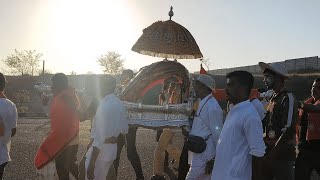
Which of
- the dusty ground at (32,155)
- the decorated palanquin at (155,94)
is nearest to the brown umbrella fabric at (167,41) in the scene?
the decorated palanquin at (155,94)

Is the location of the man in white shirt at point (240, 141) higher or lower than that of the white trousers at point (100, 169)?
higher

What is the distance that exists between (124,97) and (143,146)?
21.3 ft

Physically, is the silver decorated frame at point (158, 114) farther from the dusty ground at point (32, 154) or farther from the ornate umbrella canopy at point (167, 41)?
the dusty ground at point (32, 154)

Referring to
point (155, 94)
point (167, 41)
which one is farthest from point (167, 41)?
point (155, 94)

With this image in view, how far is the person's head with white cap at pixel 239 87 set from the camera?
392cm

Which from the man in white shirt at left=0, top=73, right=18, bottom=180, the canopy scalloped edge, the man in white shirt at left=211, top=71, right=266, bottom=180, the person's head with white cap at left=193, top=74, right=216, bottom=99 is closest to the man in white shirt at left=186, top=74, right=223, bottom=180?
the person's head with white cap at left=193, top=74, right=216, bottom=99

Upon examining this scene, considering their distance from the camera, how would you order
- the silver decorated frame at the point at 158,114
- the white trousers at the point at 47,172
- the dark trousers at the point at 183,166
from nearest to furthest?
the white trousers at the point at 47,172 → the dark trousers at the point at 183,166 → the silver decorated frame at the point at 158,114

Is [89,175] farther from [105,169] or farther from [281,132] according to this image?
[281,132]

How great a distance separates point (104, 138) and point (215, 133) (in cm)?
131

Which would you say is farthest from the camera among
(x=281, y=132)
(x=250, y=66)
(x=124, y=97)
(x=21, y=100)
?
(x=250, y=66)

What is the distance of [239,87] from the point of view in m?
3.94

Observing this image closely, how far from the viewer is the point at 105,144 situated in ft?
17.6

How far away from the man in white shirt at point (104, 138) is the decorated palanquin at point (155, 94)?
2344 mm

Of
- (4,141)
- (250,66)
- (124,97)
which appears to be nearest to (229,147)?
(4,141)
